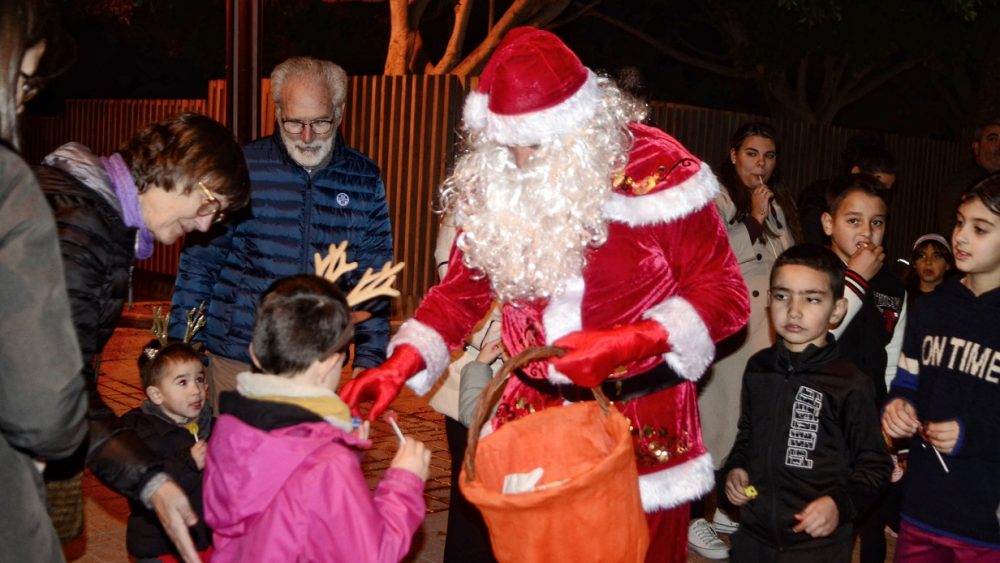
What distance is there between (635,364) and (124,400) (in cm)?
583

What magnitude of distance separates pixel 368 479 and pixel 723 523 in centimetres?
204

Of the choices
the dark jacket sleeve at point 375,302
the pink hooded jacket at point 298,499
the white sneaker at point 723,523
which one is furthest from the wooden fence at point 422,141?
the pink hooded jacket at point 298,499

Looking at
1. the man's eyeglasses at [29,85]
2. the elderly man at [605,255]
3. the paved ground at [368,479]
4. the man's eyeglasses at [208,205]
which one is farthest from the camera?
the paved ground at [368,479]

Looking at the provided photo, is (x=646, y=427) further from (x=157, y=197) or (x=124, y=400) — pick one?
(x=124, y=400)

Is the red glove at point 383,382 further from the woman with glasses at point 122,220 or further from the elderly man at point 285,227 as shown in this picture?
the elderly man at point 285,227

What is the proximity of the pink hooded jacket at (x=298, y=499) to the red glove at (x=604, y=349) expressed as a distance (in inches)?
26.2

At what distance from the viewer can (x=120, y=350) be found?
10.4 m

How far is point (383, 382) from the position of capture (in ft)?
10.8

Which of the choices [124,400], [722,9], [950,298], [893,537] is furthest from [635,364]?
[722,9]

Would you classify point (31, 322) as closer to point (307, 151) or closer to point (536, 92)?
point (536, 92)

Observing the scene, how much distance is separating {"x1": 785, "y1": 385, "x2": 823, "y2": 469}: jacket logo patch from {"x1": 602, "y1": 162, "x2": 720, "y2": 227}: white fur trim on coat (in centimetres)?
95

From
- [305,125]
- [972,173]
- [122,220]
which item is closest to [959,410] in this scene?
[305,125]

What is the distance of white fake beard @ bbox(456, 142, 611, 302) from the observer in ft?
10.7

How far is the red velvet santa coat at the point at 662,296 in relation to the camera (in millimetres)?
3271
